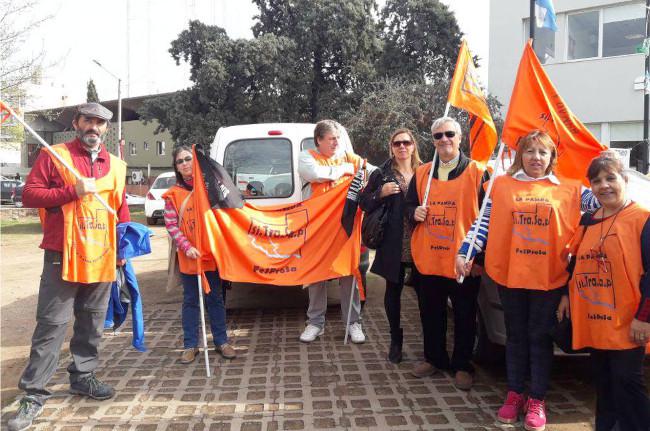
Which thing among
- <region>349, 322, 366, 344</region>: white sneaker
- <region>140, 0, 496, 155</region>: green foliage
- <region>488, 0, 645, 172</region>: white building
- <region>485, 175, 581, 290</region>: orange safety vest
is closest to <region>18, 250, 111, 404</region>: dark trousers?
<region>349, 322, 366, 344</region>: white sneaker

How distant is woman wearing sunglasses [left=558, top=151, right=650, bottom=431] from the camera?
279cm

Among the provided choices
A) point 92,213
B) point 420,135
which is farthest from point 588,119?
point 92,213

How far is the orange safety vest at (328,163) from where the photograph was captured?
5074 mm

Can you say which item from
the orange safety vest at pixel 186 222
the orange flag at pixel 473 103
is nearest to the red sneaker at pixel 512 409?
the orange flag at pixel 473 103

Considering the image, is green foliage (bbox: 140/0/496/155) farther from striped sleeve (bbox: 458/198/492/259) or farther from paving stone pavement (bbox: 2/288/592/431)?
striped sleeve (bbox: 458/198/492/259)

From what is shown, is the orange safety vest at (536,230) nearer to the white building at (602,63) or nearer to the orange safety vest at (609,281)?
the orange safety vest at (609,281)

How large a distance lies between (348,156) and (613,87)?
573 inches

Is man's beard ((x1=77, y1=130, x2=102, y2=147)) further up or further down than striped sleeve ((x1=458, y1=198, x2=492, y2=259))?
further up

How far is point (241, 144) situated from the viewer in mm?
6137

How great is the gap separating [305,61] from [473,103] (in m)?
21.2

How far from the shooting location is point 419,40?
24.1m

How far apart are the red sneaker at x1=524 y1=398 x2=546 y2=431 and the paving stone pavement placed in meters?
0.16

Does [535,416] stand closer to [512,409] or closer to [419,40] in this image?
[512,409]

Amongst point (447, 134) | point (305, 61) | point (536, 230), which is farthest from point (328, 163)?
point (305, 61)
